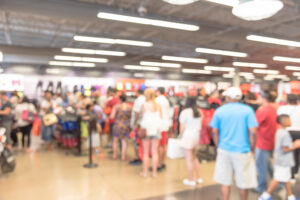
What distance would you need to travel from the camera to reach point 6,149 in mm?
4023

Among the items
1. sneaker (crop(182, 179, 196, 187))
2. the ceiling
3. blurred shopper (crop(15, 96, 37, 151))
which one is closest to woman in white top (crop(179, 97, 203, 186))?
sneaker (crop(182, 179, 196, 187))

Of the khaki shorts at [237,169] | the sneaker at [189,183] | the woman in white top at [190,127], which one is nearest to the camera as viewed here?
the khaki shorts at [237,169]

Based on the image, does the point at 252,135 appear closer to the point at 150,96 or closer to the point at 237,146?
the point at 237,146

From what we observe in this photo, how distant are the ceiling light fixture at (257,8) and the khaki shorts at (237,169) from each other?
170cm

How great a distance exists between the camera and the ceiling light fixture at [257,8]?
8.86 feet

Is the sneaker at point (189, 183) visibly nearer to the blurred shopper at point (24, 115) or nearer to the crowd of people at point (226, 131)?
the crowd of people at point (226, 131)

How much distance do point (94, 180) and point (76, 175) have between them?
47 centimetres

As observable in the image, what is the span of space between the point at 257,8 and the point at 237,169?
1.91 metres

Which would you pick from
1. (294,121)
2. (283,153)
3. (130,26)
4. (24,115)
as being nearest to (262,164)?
(283,153)

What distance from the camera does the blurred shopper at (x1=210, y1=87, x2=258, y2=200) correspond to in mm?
2611

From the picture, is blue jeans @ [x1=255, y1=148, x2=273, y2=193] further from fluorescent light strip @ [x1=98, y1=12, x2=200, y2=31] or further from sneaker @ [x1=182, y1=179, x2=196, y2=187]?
fluorescent light strip @ [x1=98, y1=12, x2=200, y2=31]

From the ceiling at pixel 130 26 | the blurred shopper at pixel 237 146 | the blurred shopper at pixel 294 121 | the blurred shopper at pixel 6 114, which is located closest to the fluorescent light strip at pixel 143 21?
the ceiling at pixel 130 26

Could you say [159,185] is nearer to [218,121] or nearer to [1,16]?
[218,121]

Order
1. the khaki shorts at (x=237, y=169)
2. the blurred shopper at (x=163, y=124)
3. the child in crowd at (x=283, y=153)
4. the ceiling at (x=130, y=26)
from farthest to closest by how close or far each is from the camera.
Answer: the ceiling at (x=130, y=26) < the blurred shopper at (x=163, y=124) < the child in crowd at (x=283, y=153) < the khaki shorts at (x=237, y=169)
